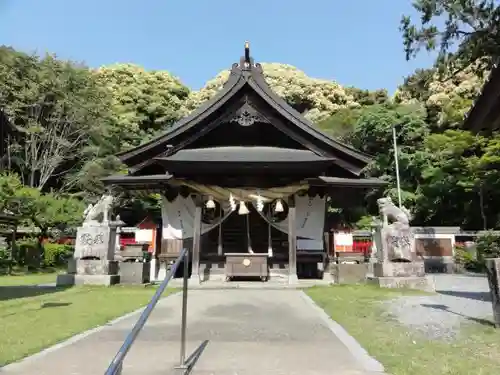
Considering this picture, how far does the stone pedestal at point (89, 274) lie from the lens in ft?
38.7

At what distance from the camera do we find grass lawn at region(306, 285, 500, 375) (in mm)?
3904

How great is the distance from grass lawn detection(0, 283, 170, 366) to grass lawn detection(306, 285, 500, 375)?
3.88 meters

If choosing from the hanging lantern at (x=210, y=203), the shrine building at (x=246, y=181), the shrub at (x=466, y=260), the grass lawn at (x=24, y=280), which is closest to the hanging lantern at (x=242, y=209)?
the shrine building at (x=246, y=181)

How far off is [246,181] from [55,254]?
14136 millimetres

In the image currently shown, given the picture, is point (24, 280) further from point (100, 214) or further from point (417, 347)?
point (417, 347)

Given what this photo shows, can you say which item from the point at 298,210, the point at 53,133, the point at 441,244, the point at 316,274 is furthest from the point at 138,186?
the point at 53,133

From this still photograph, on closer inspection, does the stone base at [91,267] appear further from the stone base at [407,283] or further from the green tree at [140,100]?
the green tree at [140,100]

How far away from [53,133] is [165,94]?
1424 centimetres

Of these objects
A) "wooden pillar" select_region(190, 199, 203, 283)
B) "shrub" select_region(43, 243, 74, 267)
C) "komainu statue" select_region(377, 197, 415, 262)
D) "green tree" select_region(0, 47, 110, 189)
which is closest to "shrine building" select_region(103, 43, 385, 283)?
"wooden pillar" select_region(190, 199, 203, 283)

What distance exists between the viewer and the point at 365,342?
5.03 metres

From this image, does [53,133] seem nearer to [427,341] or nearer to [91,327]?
[91,327]

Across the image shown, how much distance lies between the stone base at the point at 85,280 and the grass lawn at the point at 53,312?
54 centimetres

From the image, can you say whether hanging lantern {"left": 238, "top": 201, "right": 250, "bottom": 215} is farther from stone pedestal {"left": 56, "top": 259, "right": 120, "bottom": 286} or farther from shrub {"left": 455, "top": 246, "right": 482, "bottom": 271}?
shrub {"left": 455, "top": 246, "right": 482, "bottom": 271}

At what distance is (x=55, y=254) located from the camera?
73.5 feet
